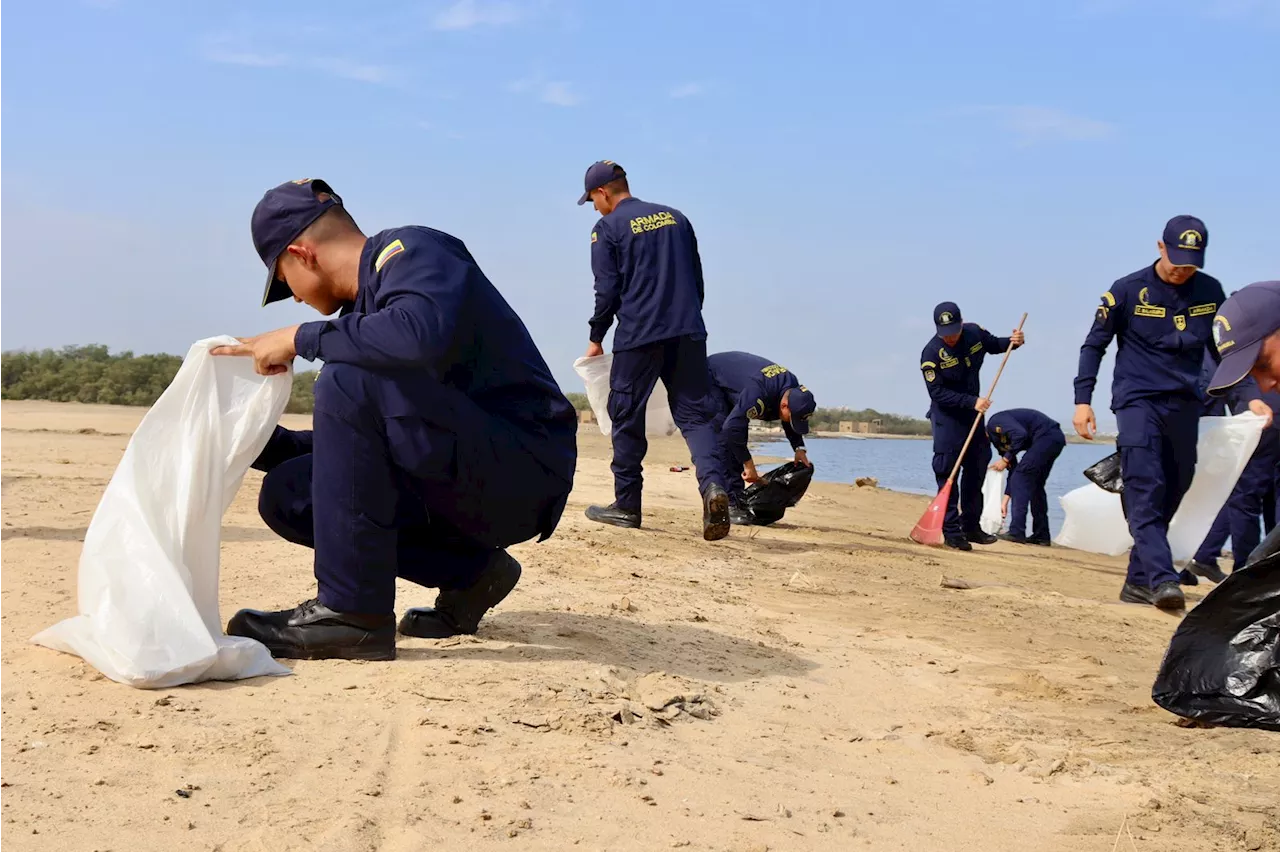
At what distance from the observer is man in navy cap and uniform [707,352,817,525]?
9078 millimetres

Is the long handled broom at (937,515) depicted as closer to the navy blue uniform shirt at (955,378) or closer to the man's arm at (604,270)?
the navy blue uniform shirt at (955,378)

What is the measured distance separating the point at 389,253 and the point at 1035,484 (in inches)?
379

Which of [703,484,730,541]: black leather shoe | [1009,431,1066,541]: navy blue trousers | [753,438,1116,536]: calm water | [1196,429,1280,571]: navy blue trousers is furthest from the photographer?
[753,438,1116,536]: calm water

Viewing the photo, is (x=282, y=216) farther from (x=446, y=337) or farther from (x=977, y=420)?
(x=977, y=420)

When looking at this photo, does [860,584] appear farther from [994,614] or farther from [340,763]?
[340,763]

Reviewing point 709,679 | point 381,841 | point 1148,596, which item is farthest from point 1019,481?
point 381,841

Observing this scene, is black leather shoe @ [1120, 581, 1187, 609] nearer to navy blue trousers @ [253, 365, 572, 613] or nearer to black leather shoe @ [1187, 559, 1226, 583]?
black leather shoe @ [1187, 559, 1226, 583]

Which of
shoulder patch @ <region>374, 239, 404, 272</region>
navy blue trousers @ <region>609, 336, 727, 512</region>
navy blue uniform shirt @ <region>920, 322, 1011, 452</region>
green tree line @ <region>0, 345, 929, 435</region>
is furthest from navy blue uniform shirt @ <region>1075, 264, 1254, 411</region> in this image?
green tree line @ <region>0, 345, 929, 435</region>

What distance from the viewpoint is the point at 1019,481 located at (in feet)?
38.7

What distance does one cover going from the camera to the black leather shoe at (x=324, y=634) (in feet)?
10.8

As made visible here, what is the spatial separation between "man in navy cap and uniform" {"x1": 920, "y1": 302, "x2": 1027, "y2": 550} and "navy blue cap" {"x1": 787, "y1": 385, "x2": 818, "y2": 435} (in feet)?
4.46

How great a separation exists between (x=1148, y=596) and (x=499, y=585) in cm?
396

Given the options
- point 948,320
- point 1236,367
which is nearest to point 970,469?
point 948,320

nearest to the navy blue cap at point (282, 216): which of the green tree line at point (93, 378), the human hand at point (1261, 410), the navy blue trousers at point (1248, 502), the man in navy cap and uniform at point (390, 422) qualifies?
the man in navy cap and uniform at point (390, 422)
